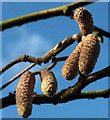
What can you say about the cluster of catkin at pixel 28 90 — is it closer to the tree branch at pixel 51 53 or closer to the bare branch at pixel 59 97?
the tree branch at pixel 51 53

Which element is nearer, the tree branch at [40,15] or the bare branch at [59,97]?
the tree branch at [40,15]

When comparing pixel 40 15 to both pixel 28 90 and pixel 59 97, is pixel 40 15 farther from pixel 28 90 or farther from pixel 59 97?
pixel 59 97

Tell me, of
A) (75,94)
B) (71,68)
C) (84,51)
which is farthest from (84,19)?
(75,94)

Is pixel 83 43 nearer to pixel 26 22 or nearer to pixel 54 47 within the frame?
pixel 54 47

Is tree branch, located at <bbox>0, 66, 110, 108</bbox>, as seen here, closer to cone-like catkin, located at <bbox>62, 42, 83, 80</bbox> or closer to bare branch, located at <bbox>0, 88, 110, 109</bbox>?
bare branch, located at <bbox>0, 88, 110, 109</bbox>

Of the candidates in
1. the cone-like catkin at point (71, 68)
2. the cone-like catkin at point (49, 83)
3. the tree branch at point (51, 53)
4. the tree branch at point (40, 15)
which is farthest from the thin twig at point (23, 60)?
the tree branch at point (40, 15)

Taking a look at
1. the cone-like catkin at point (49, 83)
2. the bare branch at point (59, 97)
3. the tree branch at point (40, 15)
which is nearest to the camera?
the tree branch at point (40, 15)

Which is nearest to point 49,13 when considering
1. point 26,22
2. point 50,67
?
point 26,22
